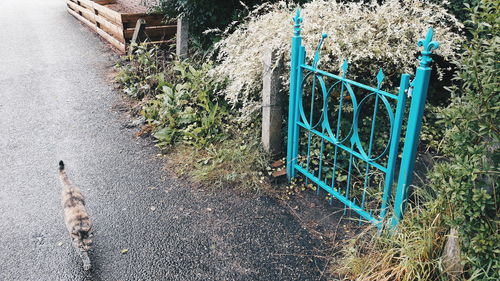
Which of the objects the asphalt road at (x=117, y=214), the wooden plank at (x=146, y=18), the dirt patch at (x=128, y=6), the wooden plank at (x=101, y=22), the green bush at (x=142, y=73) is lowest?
the asphalt road at (x=117, y=214)

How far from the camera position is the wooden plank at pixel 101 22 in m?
8.18

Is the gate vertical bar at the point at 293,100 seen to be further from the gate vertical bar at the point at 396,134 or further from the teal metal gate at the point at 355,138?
the gate vertical bar at the point at 396,134

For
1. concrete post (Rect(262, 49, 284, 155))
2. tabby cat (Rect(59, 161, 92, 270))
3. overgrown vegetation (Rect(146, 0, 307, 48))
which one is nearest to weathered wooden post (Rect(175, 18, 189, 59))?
overgrown vegetation (Rect(146, 0, 307, 48))

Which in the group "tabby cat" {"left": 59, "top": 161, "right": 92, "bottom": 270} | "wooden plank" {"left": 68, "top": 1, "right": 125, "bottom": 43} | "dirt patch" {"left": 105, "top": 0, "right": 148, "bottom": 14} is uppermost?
"dirt patch" {"left": 105, "top": 0, "right": 148, "bottom": 14}

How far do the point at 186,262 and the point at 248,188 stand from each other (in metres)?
1.10

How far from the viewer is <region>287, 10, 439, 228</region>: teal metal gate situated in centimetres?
265

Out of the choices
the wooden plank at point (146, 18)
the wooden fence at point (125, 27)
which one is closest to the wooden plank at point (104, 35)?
the wooden fence at point (125, 27)

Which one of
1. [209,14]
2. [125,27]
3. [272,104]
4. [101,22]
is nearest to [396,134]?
[272,104]

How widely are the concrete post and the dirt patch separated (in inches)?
343

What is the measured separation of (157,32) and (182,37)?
1428 millimetres

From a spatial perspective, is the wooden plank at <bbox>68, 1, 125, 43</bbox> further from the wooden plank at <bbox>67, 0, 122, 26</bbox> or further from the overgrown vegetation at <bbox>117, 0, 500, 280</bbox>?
the overgrown vegetation at <bbox>117, 0, 500, 280</bbox>

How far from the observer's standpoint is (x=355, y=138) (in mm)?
3125

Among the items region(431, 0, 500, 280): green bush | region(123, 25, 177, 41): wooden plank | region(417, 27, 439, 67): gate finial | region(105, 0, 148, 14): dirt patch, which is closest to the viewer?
region(431, 0, 500, 280): green bush

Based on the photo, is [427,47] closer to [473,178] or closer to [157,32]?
[473,178]
